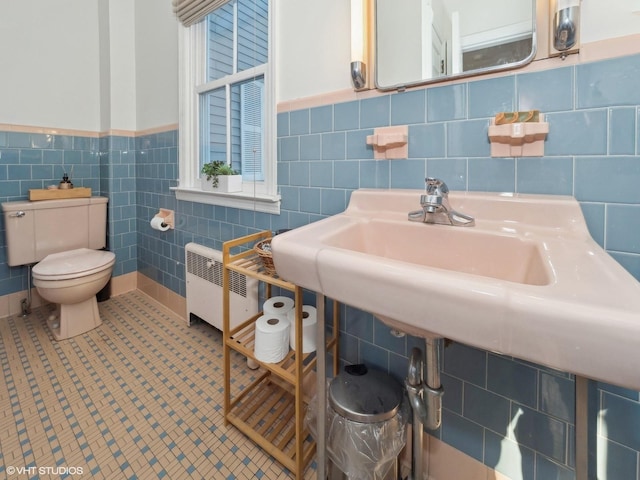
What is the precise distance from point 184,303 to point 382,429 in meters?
1.60

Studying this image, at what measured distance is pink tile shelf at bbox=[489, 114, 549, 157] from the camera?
76cm

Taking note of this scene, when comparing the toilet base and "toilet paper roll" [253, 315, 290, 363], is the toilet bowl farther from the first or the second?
"toilet paper roll" [253, 315, 290, 363]

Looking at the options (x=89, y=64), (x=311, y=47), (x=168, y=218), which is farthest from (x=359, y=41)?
(x=89, y=64)

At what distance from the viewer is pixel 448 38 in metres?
0.92

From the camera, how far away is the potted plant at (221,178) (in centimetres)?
164

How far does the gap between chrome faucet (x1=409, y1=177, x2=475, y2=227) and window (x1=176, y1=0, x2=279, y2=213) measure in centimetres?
74

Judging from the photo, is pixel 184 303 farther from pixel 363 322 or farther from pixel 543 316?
pixel 543 316

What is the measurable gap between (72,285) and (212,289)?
0.80 metres

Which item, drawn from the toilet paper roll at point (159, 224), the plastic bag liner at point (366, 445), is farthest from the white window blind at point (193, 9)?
the plastic bag liner at point (366, 445)

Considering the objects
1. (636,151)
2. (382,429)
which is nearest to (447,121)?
(636,151)

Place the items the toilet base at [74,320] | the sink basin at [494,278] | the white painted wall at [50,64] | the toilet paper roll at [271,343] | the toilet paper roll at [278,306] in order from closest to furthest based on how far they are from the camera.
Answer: the sink basin at [494,278]
the toilet paper roll at [271,343]
the toilet paper roll at [278,306]
the toilet base at [74,320]
the white painted wall at [50,64]

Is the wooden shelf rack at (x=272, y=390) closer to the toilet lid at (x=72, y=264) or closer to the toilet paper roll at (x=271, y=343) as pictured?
the toilet paper roll at (x=271, y=343)

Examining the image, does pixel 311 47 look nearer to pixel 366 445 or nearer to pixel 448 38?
pixel 448 38

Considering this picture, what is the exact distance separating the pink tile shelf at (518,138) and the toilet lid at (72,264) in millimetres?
2108
